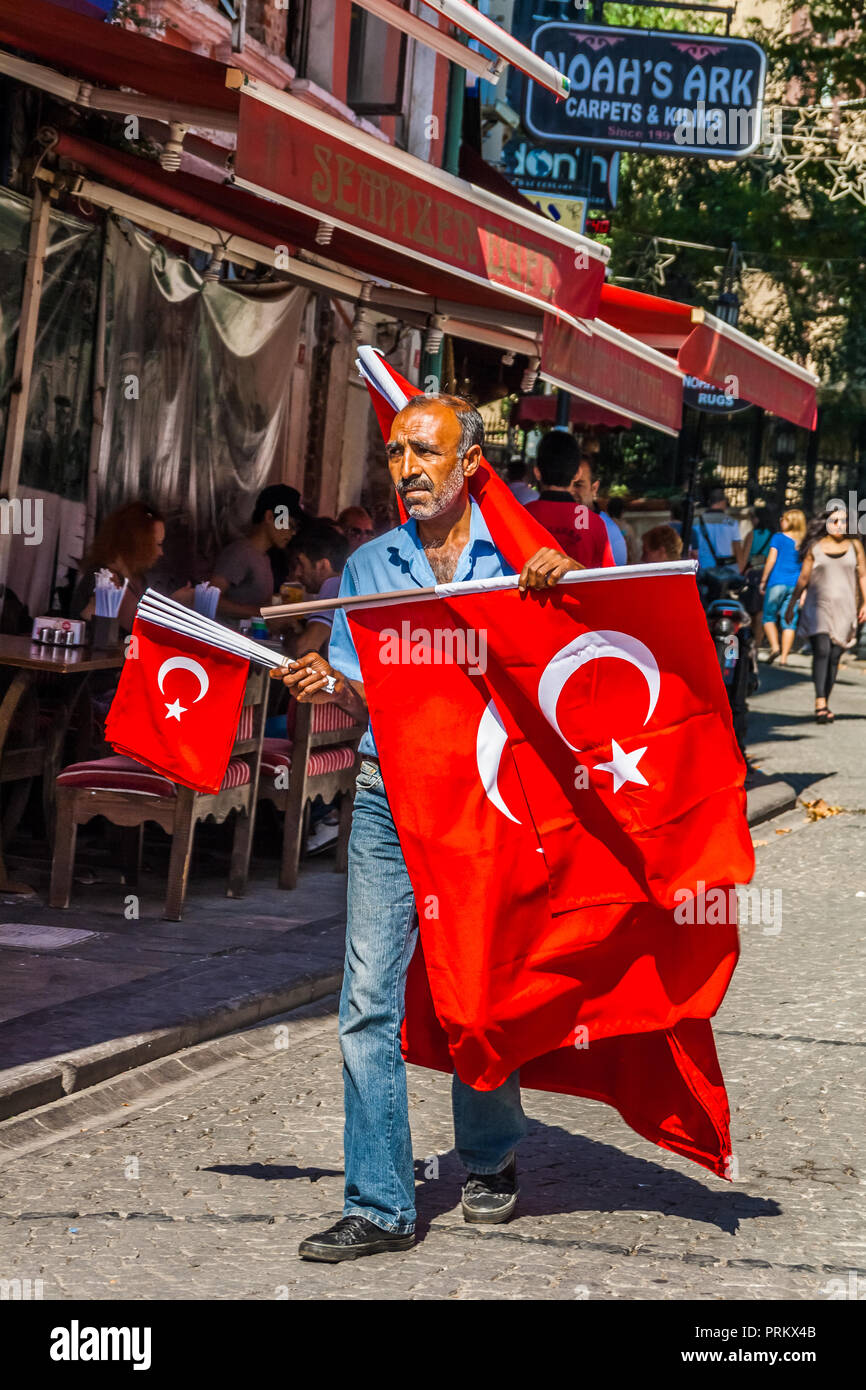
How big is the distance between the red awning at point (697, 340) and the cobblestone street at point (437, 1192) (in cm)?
529

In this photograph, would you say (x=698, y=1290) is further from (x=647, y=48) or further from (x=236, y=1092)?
(x=647, y=48)

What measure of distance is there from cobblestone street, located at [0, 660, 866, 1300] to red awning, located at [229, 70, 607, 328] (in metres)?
3.21

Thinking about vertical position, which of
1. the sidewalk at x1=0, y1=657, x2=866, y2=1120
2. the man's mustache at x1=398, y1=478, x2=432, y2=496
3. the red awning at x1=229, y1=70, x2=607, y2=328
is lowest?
the sidewalk at x1=0, y1=657, x2=866, y2=1120

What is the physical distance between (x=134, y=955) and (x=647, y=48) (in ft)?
28.5

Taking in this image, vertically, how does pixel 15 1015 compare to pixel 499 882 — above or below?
below

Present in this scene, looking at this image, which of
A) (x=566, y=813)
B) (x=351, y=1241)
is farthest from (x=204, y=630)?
(x=351, y=1241)

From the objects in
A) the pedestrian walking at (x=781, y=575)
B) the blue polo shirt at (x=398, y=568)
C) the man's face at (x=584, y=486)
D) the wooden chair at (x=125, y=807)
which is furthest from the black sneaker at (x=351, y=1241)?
the pedestrian walking at (x=781, y=575)

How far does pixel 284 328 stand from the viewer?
561 inches

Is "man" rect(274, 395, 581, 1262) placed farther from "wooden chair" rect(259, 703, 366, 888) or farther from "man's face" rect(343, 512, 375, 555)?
"man's face" rect(343, 512, 375, 555)

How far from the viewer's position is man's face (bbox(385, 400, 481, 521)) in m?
4.64

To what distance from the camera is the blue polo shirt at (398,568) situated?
4.71m

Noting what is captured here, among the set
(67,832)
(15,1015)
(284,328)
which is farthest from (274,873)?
(284,328)

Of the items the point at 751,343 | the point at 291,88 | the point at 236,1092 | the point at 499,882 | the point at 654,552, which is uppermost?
the point at 291,88

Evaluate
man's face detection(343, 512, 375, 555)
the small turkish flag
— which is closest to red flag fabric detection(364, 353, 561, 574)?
the small turkish flag
